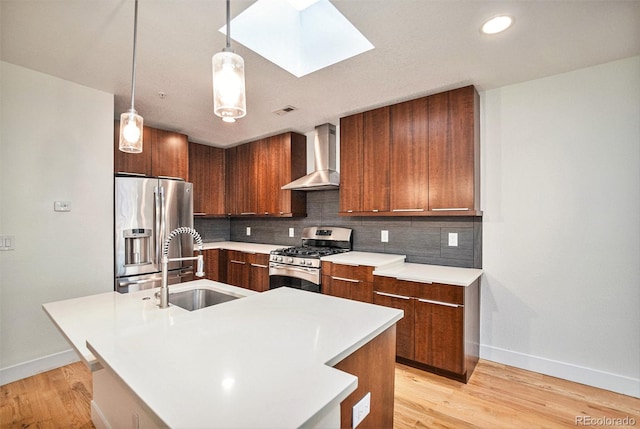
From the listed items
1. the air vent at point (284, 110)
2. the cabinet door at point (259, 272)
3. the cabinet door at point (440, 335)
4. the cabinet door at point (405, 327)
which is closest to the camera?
the cabinet door at point (440, 335)

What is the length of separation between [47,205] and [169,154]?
4.96 feet

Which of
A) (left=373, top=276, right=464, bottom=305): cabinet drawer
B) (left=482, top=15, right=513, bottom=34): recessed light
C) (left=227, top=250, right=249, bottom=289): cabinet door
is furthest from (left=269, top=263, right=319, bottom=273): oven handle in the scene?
(left=482, top=15, right=513, bottom=34): recessed light

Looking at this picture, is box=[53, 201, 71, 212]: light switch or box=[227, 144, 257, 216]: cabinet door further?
box=[227, 144, 257, 216]: cabinet door

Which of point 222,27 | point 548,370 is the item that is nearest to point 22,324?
point 222,27

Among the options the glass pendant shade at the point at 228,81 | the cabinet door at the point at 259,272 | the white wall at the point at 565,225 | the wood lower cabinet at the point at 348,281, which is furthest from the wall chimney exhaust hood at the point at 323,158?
the glass pendant shade at the point at 228,81

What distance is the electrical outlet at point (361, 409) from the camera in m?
1.15

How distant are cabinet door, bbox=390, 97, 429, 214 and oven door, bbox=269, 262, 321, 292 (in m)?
1.07

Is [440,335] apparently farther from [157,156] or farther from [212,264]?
[157,156]

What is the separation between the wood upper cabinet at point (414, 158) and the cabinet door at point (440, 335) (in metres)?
0.83

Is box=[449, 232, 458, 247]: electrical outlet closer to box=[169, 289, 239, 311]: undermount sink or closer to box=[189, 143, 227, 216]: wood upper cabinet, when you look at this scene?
box=[169, 289, 239, 311]: undermount sink

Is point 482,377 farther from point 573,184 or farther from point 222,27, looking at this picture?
point 222,27

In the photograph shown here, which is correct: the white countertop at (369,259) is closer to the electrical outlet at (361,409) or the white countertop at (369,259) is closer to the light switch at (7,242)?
the electrical outlet at (361,409)

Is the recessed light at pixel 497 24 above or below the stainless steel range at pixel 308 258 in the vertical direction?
above

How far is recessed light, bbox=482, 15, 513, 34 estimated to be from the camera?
172 cm
